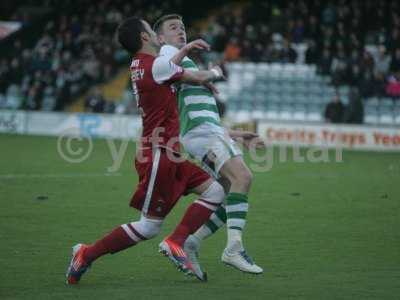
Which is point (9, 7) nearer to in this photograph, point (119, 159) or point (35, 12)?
point (35, 12)

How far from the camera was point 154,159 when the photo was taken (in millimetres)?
8148

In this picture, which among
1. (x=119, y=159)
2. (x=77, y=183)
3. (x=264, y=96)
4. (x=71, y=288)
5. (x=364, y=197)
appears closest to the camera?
(x=71, y=288)

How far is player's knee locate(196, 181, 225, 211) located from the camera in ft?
27.3

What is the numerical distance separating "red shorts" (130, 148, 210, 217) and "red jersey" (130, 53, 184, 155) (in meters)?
0.13

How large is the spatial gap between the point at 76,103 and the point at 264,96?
19.8ft

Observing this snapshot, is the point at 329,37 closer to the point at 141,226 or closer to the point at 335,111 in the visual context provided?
the point at 335,111

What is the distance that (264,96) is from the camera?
30219mm

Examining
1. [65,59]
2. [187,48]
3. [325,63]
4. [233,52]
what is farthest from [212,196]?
[65,59]

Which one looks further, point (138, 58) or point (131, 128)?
point (131, 128)

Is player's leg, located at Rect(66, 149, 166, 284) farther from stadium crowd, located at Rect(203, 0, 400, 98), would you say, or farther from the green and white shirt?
stadium crowd, located at Rect(203, 0, 400, 98)

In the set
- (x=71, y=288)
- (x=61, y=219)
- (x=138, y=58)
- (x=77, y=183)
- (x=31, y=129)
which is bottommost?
(x=31, y=129)

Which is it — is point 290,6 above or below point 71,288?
below

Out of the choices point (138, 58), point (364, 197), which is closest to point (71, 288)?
point (138, 58)

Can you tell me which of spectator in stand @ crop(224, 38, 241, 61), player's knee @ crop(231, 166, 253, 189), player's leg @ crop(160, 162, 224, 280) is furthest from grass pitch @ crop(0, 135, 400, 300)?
spectator in stand @ crop(224, 38, 241, 61)
